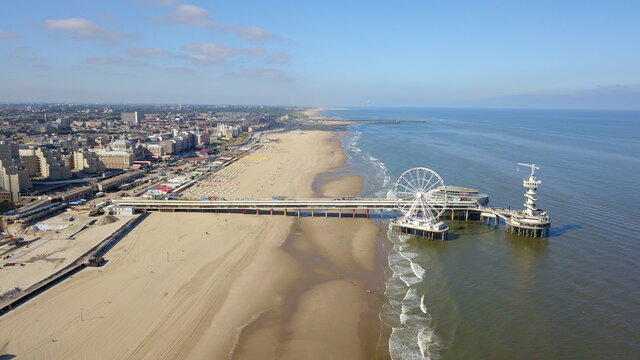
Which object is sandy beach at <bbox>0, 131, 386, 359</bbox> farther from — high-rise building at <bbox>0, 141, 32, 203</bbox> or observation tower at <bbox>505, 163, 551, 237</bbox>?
high-rise building at <bbox>0, 141, 32, 203</bbox>

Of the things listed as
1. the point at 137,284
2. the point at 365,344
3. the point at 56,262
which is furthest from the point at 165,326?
the point at 56,262

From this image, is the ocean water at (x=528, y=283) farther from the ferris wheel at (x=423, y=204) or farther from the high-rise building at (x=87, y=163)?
the high-rise building at (x=87, y=163)

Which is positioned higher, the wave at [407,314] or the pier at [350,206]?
the pier at [350,206]

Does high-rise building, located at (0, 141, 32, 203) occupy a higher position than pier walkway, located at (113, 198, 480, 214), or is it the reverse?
high-rise building, located at (0, 141, 32, 203)

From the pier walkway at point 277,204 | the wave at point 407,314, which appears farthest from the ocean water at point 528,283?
the pier walkway at point 277,204

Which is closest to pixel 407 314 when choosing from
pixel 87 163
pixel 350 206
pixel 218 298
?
Answer: pixel 218 298

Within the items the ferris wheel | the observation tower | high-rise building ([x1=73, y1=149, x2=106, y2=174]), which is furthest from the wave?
high-rise building ([x1=73, y1=149, x2=106, y2=174])

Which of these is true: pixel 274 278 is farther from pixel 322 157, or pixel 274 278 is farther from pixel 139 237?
pixel 322 157

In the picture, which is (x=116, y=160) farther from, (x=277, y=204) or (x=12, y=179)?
(x=277, y=204)
